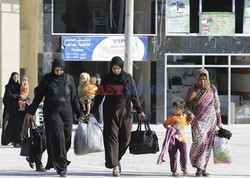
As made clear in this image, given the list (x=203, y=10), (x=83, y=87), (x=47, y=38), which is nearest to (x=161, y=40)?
(x=203, y=10)

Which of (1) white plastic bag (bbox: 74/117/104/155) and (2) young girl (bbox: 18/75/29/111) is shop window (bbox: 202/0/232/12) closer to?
(2) young girl (bbox: 18/75/29/111)

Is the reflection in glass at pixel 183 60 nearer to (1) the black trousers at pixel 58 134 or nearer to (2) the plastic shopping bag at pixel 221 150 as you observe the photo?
(2) the plastic shopping bag at pixel 221 150

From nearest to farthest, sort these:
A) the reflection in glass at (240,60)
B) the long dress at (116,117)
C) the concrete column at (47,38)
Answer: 1. the long dress at (116,117)
2. the concrete column at (47,38)
3. the reflection in glass at (240,60)

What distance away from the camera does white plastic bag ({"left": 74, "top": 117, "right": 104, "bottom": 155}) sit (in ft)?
44.0

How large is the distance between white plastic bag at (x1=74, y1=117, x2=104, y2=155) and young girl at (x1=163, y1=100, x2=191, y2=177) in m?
1.06

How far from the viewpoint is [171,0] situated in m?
26.5

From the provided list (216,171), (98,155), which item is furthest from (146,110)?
(216,171)

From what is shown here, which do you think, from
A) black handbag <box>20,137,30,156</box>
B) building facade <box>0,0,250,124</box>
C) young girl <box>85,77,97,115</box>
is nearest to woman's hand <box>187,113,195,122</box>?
black handbag <box>20,137,30,156</box>

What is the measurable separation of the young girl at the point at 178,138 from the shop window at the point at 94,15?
13191mm

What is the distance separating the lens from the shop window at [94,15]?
26.2m

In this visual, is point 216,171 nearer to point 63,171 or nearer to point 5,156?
point 63,171

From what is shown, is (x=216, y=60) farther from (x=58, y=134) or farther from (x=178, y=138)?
(x=58, y=134)

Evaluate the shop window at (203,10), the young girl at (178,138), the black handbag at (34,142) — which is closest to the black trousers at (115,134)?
the young girl at (178,138)

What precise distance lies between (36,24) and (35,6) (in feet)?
1.86
